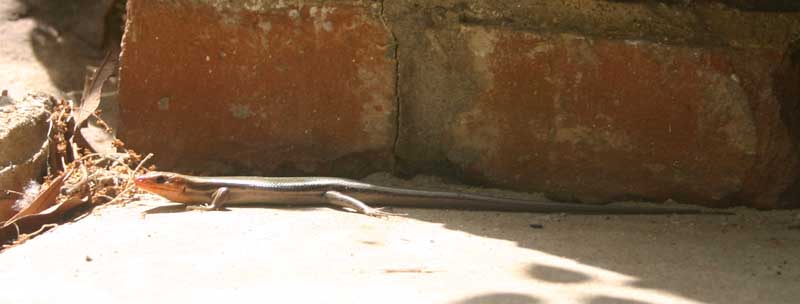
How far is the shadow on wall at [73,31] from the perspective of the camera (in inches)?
261

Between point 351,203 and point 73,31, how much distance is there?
321 cm

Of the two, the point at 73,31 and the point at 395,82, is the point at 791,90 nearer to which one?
the point at 395,82

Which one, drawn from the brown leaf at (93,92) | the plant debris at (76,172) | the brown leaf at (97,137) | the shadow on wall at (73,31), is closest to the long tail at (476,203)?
the plant debris at (76,172)

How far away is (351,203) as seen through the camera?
449 centimetres

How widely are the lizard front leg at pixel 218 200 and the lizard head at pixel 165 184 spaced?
3.2 inches

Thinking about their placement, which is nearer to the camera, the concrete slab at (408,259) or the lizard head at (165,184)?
the concrete slab at (408,259)

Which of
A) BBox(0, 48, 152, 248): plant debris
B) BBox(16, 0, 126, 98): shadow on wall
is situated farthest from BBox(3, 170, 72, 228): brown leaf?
BBox(16, 0, 126, 98): shadow on wall

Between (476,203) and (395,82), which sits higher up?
(395,82)

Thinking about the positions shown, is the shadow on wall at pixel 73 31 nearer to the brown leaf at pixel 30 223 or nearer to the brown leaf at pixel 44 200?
the brown leaf at pixel 44 200

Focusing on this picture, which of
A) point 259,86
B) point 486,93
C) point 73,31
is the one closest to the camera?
point 486,93

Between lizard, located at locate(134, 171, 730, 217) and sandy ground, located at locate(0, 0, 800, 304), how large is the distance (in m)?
0.07

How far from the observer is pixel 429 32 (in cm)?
445

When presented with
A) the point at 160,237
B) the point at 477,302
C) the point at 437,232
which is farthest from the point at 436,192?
the point at 477,302

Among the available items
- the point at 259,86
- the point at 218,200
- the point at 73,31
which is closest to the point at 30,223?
the point at 218,200
